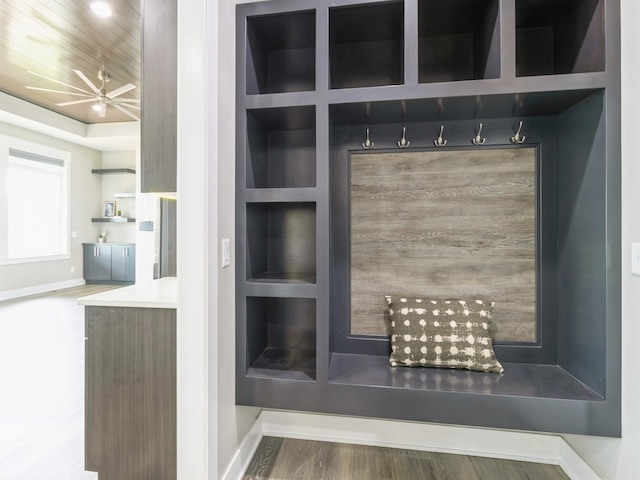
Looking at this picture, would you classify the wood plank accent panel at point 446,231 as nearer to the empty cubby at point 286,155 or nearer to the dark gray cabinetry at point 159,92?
the empty cubby at point 286,155

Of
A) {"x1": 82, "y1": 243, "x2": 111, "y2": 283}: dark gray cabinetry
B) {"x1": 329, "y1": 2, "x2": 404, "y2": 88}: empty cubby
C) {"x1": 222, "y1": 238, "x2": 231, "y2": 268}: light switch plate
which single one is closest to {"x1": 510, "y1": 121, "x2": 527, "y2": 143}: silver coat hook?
{"x1": 329, "y1": 2, "x2": 404, "y2": 88}: empty cubby

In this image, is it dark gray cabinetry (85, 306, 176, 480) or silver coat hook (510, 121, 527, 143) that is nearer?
dark gray cabinetry (85, 306, 176, 480)

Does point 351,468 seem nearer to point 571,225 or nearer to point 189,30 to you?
point 571,225

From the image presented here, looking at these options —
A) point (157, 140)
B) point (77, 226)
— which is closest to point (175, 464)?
point (157, 140)

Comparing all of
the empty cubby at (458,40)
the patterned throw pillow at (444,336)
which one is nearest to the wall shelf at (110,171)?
the empty cubby at (458,40)

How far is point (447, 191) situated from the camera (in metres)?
1.81

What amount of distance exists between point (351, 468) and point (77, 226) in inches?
293

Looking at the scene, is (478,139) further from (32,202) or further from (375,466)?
(32,202)

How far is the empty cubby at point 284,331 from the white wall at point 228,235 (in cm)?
26

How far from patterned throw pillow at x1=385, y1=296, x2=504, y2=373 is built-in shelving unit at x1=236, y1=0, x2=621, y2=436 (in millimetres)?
73

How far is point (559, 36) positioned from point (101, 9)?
3.49 metres

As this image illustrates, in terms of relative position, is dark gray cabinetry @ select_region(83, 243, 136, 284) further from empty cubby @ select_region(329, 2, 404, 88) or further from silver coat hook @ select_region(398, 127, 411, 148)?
silver coat hook @ select_region(398, 127, 411, 148)

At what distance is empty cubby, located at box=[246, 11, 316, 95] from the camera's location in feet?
5.36

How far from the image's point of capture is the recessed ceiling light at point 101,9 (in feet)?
9.11
